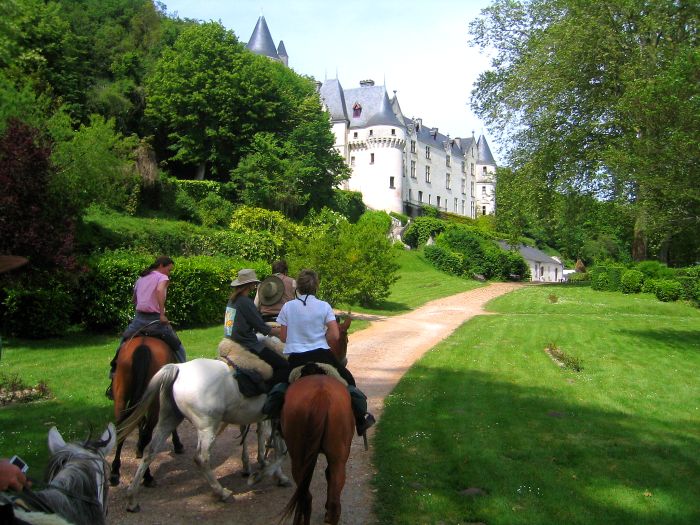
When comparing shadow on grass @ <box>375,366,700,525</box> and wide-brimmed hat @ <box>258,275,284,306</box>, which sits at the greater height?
wide-brimmed hat @ <box>258,275,284,306</box>

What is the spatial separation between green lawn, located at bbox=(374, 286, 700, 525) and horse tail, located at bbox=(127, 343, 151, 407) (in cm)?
304

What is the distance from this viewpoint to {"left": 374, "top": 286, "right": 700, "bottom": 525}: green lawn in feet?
22.4

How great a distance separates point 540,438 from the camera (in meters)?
9.51

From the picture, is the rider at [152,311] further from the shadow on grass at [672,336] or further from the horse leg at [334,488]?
the shadow on grass at [672,336]

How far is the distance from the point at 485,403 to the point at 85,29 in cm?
4740

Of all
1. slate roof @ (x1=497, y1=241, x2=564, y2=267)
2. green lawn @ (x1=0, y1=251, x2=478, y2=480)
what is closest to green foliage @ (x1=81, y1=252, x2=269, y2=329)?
green lawn @ (x1=0, y1=251, x2=478, y2=480)

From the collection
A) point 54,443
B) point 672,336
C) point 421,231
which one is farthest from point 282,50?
point 54,443

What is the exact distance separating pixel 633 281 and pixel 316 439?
1503 inches

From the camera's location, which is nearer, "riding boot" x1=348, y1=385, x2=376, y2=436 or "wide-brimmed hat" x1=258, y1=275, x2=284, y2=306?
"riding boot" x1=348, y1=385, x2=376, y2=436

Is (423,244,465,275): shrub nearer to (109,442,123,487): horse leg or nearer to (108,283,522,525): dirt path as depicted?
(108,283,522,525): dirt path

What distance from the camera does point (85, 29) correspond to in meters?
48.1

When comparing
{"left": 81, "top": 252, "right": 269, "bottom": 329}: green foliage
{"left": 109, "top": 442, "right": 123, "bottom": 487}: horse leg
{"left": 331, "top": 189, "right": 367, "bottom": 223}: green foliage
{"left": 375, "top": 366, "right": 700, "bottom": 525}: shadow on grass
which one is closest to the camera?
{"left": 375, "top": 366, "right": 700, "bottom": 525}: shadow on grass

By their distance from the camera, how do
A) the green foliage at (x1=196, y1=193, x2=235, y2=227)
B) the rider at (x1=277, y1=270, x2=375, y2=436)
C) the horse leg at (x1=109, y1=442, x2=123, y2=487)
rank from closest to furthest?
the rider at (x1=277, y1=270, x2=375, y2=436), the horse leg at (x1=109, y1=442, x2=123, y2=487), the green foliage at (x1=196, y1=193, x2=235, y2=227)

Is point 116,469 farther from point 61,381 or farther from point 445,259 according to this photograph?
point 445,259
